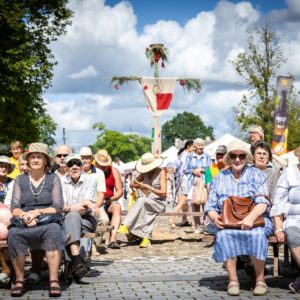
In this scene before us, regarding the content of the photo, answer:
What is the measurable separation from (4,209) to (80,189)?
1.14 m

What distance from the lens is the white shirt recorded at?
867 centimetres

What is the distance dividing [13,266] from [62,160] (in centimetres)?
275

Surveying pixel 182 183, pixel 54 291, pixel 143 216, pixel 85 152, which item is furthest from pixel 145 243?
pixel 54 291

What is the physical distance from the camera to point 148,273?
28.0 feet

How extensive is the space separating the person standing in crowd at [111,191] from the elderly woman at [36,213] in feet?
12.3

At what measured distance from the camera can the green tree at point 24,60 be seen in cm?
2639

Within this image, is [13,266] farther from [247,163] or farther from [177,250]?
[177,250]

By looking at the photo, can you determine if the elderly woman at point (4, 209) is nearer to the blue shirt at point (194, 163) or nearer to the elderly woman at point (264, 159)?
the elderly woman at point (264, 159)

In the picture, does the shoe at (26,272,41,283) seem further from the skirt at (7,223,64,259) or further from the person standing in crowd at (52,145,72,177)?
the person standing in crowd at (52,145,72,177)

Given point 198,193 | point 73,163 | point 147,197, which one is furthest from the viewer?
point 198,193

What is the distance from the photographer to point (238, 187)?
736 centimetres

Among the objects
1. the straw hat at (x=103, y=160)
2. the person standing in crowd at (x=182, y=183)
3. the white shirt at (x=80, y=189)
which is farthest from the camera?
the person standing in crowd at (x=182, y=183)

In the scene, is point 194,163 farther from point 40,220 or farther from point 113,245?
point 40,220


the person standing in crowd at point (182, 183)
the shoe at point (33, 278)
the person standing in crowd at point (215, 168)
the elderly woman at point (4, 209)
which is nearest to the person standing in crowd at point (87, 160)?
the elderly woman at point (4, 209)
